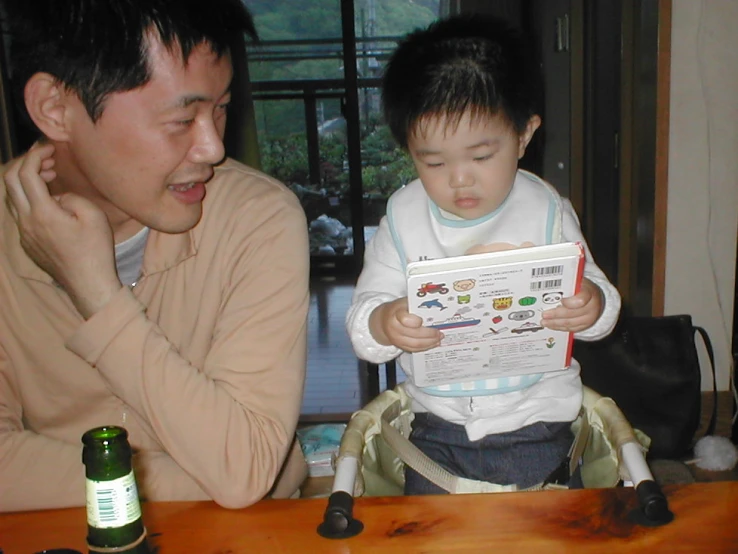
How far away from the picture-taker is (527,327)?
111cm

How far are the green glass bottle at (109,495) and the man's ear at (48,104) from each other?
611 mm

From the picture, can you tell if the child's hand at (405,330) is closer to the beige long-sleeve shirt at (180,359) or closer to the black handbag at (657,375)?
the beige long-sleeve shirt at (180,359)

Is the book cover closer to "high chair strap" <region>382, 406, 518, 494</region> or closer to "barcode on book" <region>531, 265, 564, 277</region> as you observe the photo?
"barcode on book" <region>531, 265, 564, 277</region>

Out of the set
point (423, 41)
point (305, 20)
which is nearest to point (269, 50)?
point (305, 20)

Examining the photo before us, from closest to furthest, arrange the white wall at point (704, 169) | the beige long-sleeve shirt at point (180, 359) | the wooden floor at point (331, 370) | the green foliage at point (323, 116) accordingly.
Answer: the beige long-sleeve shirt at point (180, 359) → the white wall at point (704, 169) → the wooden floor at point (331, 370) → the green foliage at point (323, 116)

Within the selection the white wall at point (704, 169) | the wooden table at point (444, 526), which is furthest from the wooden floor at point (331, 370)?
the wooden table at point (444, 526)

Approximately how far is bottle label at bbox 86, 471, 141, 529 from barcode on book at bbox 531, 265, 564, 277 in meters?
0.60

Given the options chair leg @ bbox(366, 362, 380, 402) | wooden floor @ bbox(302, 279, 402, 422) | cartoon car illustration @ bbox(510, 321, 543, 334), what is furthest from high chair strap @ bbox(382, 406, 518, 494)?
chair leg @ bbox(366, 362, 380, 402)

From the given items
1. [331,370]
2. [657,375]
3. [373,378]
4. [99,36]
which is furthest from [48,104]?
[331,370]

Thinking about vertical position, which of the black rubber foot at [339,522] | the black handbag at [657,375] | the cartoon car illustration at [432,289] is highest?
the cartoon car illustration at [432,289]

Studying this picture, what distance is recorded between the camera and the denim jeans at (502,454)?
1200mm

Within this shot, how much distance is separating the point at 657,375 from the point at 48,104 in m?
1.99

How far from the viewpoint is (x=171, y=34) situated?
3.30 ft

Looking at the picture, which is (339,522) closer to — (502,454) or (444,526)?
(444,526)
